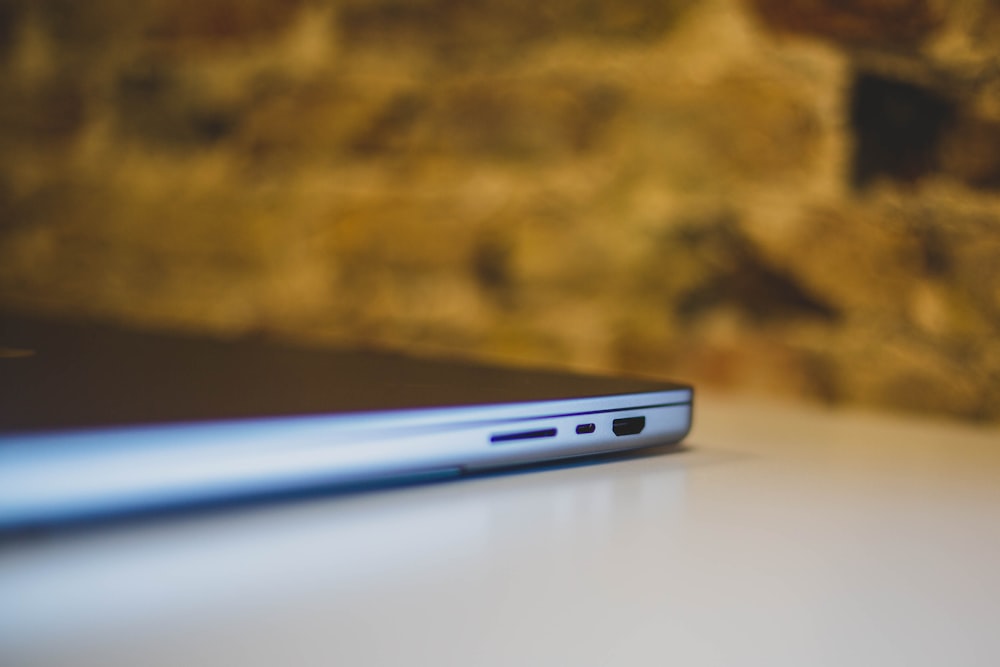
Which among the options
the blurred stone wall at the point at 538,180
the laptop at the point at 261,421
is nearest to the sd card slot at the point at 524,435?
the laptop at the point at 261,421

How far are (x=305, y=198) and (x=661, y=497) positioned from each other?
901mm

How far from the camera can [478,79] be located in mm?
1232

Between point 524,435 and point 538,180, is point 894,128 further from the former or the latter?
point 524,435

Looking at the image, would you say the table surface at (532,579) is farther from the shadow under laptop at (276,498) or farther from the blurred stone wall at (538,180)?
the blurred stone wall at (538,180)

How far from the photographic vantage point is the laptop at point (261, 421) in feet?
1.27

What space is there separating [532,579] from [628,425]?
0.77 ft

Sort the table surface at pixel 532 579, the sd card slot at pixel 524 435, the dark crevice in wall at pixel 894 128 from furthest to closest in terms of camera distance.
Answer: the dark crevice in wall at pixel 894 128, the sd card slot at pixel 524 435, the table surface at pixel 532 579

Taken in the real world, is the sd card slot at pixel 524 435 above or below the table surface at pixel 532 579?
above

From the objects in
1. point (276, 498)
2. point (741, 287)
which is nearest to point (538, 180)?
point (741, 287)

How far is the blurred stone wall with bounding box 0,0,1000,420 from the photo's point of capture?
3.35 ft

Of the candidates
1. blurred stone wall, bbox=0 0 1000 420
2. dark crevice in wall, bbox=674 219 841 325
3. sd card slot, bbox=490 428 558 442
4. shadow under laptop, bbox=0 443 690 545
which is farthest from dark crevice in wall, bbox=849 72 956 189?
sd card slot, bbox=490 428 558 442

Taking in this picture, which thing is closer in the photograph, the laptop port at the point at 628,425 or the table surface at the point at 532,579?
the table surface at the point at 532,579

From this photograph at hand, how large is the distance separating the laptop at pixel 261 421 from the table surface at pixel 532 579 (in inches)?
1.0

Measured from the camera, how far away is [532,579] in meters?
0.41
